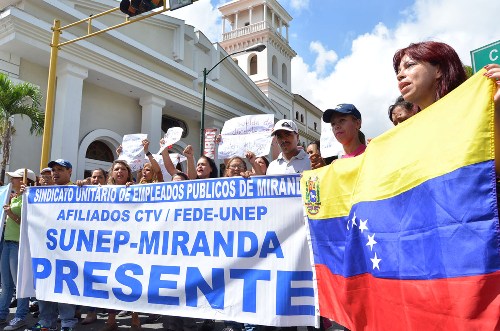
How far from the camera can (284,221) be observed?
9.82 ft

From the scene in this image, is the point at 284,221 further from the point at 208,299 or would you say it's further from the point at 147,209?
the point at 147,209

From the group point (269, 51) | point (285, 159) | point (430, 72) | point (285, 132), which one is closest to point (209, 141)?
point (285, 159)

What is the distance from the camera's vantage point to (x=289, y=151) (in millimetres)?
3746

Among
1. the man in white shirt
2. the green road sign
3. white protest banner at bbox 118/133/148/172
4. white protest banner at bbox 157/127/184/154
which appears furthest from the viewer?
white protest banner at bbox 118/133/148/172

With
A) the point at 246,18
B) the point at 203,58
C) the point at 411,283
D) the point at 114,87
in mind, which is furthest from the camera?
the point at 246,18

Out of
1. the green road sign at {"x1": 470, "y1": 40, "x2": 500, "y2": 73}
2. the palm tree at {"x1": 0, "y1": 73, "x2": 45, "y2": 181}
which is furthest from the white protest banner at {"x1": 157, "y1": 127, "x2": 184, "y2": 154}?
the palm tree at {"x1": 0, "y1": 73, "x2": 45, "y2": 181}

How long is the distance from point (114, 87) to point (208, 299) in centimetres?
1418

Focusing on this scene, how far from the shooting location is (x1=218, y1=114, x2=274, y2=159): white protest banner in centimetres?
727

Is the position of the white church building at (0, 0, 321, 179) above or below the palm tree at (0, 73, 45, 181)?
above

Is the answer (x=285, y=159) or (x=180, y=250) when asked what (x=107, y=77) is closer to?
(x=285, y=159)

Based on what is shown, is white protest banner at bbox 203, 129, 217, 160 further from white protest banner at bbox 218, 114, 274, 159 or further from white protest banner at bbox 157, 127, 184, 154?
white protest banner at bbox 157, 127, 184, 154

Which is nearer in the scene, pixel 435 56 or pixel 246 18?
pixel 435 56

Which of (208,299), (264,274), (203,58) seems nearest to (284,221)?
(264,274)

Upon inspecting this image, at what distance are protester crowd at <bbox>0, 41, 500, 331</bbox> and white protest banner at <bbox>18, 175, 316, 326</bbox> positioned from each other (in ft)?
0.87
